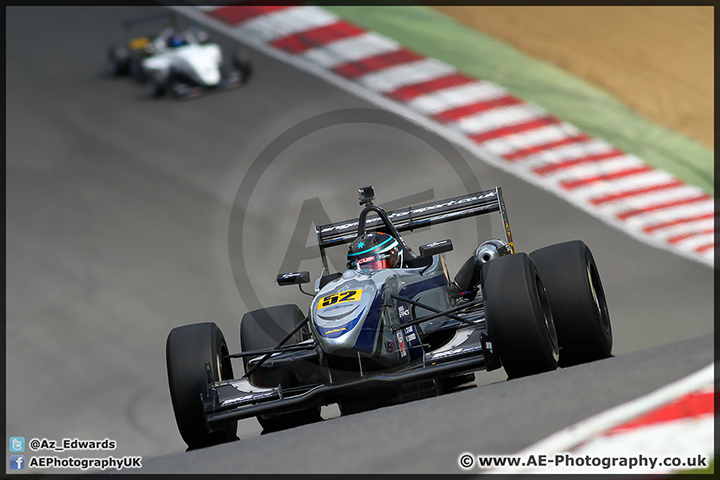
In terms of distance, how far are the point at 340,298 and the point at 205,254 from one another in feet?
18.2

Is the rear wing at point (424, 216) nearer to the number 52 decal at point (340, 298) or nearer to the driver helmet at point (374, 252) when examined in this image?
the driver helmet at point (374, 252)

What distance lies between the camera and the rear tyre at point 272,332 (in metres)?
6.96

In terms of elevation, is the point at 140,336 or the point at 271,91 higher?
the point at 271,91

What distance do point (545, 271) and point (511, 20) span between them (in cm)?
918

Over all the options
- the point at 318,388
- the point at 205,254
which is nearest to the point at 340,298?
the point at 318,388

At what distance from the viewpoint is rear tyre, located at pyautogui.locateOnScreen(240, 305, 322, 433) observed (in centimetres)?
696

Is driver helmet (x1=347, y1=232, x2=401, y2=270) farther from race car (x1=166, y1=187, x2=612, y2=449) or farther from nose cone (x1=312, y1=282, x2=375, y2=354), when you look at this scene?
nose cone (x1=312, y1=282, x2=375, y2=354)

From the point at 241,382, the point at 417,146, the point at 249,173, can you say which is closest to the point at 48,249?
the point at 249,173

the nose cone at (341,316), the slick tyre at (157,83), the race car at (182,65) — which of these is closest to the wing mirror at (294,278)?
the nose cone at (341,316)

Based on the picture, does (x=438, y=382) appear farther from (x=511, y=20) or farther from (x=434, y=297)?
(x=511, y=20)

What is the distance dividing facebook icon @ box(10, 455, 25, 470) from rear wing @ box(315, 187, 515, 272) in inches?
112

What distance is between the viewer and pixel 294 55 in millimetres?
14805

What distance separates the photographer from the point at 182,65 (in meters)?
14.7

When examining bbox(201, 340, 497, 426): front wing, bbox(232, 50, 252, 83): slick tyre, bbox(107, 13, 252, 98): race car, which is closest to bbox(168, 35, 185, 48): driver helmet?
bbox(107, 13, 252, 98): race car
